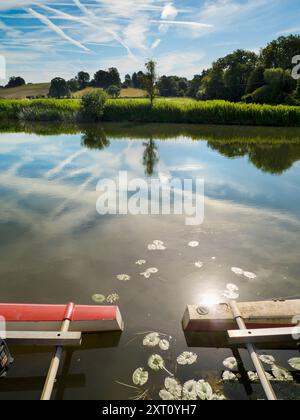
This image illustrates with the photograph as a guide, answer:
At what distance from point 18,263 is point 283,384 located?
17.3 feet

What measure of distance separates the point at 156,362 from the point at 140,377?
32cm

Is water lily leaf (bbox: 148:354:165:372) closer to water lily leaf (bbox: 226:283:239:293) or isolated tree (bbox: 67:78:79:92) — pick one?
water lily leaf (bbox: 226:283:239:293)

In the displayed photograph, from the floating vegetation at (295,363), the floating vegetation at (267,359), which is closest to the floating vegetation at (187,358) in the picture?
the floating vegetation at (267,359)

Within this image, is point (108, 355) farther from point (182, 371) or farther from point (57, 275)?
point (57, 275)

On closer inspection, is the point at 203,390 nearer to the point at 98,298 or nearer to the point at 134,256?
the point at 98,298

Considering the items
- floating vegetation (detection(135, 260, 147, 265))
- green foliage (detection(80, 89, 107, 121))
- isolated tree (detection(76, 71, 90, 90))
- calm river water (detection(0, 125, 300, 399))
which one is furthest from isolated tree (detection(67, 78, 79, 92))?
floating vegetation (detection(135, 260, 147, 265))

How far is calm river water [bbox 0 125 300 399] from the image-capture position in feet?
12.9

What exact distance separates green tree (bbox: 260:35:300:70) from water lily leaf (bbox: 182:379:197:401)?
5310 centimetres

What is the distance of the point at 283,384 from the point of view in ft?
12.4

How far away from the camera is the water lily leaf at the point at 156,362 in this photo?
3955 mm

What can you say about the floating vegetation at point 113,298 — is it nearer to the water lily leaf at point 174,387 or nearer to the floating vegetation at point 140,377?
the floating vegetation at point 140,377

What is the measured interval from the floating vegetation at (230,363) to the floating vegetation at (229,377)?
0.10 m

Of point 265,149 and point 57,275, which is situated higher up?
point 265,149
